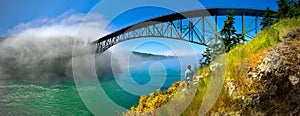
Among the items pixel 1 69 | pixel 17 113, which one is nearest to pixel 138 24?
pixel 17 113

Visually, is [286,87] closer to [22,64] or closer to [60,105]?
[60,105]

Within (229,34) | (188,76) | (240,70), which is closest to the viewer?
(240,70)

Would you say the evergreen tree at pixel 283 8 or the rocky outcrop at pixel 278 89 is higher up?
the evergreen tree at pixel 283 8

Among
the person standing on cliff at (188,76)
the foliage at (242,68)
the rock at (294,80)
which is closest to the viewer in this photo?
the rock at (294,80)

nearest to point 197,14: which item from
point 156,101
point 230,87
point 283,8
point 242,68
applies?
point 283,8

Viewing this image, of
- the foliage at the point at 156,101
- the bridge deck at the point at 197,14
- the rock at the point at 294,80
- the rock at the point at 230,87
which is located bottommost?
the foliage at the point at 156,101

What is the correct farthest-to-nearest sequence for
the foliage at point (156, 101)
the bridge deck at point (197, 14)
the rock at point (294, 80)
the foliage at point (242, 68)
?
the bridge deck at point (197, 14), the foliage at point (156, 101), the foliage at point (242, 68), the rock at point (294, 80)

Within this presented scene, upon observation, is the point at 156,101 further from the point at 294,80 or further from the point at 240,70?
the point at 294,80

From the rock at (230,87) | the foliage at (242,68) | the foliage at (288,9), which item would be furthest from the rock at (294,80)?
the foliage at (288,9)

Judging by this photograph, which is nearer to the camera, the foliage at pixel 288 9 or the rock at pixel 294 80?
the rock at pixel 294 80

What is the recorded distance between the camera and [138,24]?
28.4 meters

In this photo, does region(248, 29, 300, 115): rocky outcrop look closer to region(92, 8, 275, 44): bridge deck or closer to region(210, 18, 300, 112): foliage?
region(210, 18, 300, 112): foliage

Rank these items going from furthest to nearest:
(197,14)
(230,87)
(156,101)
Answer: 1. (197,14)
2. (156,101)
3. (230,87)

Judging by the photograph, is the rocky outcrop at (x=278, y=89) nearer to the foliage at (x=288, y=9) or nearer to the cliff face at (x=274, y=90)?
the cliff face at (x=274, y=90)
